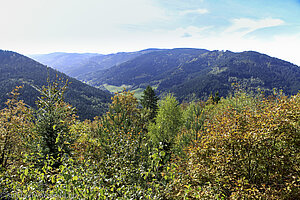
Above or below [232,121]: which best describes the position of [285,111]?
above

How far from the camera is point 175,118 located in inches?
1341

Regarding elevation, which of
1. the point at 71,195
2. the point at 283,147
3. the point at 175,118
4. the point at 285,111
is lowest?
the point at 175,118

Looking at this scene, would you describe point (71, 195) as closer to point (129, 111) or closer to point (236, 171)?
point (236, 171)

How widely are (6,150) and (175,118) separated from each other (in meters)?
26.5

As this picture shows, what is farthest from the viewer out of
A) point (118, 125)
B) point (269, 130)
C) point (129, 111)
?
point (129, 111)

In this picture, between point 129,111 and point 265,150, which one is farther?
point 129,111

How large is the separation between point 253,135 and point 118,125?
9.74 m

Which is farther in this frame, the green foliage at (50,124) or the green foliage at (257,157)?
the green foliage at (50,124)

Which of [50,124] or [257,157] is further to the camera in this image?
[50,124]

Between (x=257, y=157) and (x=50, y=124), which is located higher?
(x=50, y=124)

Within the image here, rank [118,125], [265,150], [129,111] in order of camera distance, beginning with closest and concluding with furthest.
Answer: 1. [265,150]
2. [118,125]
3. [129,111]

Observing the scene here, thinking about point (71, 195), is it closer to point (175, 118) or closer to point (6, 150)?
point (6, 150)

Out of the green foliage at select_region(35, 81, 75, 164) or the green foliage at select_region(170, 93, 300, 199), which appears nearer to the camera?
the green foliage at select_region(170, 93, 300, 199)

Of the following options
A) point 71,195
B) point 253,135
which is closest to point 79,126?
point 71,195
